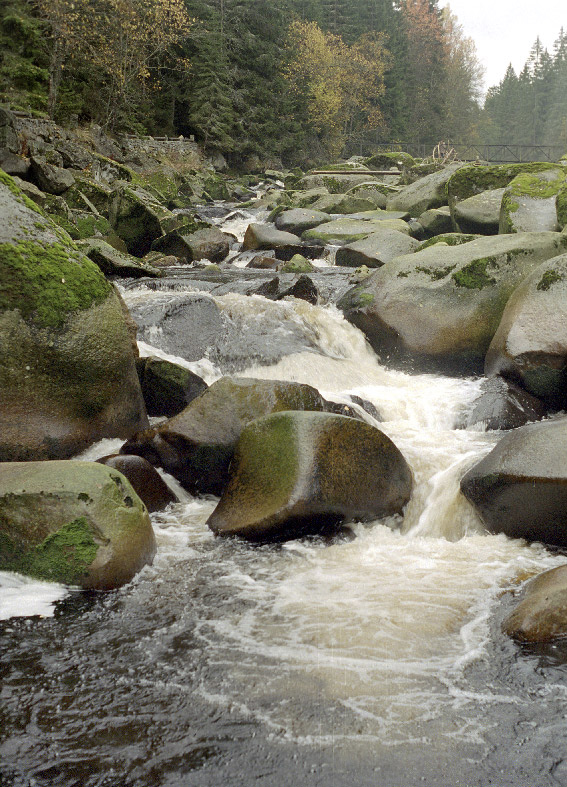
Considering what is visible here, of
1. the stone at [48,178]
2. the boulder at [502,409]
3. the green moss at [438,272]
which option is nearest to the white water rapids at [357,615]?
the boulder at [502,409]

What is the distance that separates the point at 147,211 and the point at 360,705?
44.9ft

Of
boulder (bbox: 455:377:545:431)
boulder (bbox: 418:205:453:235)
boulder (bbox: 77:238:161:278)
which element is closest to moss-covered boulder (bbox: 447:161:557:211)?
boulder (bbox: 418:205:453:235)

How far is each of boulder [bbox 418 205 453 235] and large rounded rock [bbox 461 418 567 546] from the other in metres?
11.9

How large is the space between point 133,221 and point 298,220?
5.79 meters

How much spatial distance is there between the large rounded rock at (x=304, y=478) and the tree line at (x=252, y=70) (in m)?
24.9

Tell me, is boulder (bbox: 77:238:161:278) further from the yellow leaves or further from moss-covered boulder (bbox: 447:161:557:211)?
the yellow leaves

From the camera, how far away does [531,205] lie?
11.4 meters

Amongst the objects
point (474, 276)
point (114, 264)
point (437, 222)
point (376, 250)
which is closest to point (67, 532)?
point (474, 276)

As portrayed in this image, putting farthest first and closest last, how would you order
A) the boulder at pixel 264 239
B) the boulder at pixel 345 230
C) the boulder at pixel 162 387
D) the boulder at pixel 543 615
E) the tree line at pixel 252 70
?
the tree line at pixel 252 70 → the boulder at pixel 345 230 → the boulder at pixel 264 239 → the boulder at pixel 162 387 → the boulder at pixel 543 615

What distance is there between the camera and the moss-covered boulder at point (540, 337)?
7645mm

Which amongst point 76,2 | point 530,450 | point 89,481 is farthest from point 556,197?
point 76,2

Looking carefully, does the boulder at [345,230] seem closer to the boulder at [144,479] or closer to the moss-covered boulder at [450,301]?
the moss-covered boulder at [450,301]

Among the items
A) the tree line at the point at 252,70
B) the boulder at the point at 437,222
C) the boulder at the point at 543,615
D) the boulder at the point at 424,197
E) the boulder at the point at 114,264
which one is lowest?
the boulder at the point at 543,615

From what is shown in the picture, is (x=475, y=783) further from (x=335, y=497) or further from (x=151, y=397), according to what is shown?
(x=151, y=397)
